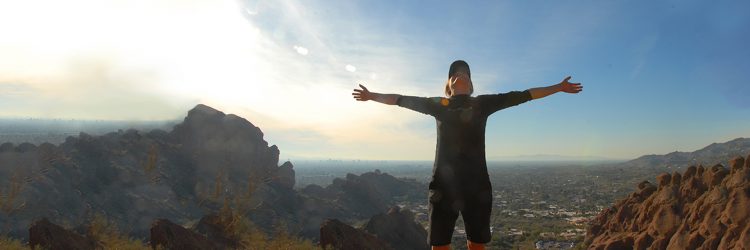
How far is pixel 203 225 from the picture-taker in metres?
16.8

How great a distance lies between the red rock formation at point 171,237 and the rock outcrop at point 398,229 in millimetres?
45423

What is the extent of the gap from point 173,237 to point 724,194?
4885 centimetres

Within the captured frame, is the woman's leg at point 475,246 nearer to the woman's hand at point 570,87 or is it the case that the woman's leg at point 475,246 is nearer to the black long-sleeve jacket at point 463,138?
the black long-sleeve jacket at point 463,138

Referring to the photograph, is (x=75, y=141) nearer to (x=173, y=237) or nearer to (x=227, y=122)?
(x=227, y=122)

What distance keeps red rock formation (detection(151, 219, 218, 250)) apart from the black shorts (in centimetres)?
990

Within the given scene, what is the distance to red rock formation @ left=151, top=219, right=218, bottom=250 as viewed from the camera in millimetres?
12414

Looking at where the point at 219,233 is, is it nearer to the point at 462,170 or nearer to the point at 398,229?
the point at 462,170

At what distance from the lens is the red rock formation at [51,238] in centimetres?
1198

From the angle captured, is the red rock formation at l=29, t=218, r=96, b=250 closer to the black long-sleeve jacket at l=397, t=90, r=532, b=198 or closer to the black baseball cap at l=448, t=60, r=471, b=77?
the black long-sleeve jacket at l=397, t=90, r=532, b=198

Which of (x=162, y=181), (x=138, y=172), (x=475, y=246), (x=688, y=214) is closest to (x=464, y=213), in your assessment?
(x=475, y=246)

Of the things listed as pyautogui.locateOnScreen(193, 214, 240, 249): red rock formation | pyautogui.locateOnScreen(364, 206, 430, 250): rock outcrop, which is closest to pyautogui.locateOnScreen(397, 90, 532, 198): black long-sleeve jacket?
pyautogui.locateOnScreen(193, 214, 240, 249): red rock formation

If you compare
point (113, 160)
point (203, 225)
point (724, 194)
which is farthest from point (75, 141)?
point (724, 194)

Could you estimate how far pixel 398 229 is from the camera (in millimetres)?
60344

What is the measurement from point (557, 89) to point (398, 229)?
188 ft
